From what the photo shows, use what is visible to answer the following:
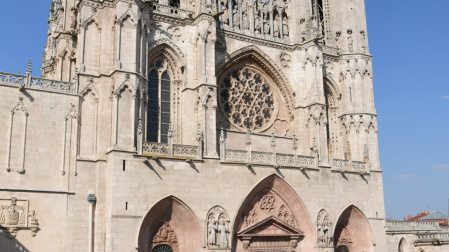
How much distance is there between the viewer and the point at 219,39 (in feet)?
82.0

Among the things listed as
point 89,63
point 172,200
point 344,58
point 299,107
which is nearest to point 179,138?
point 172,200

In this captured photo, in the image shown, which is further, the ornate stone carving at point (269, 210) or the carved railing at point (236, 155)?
the ornate stone carving at point (269, 210)

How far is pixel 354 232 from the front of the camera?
26.8 meters

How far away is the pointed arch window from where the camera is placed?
74.9 ft

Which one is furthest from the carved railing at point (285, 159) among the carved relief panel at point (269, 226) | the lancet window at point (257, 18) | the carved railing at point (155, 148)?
the lancet window at point (257, 18)

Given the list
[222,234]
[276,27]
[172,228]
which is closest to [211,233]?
[222,234]

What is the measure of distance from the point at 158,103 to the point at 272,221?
24.5 feet

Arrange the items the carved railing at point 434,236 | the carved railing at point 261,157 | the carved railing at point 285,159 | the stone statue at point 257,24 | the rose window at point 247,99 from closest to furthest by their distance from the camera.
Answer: the carved railing at point 261,157, the carved railing at point 285,159, the rose window at point 247,99, the stone statue at point 257,24, the carved railing at point 434,236

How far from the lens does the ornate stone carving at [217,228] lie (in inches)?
824

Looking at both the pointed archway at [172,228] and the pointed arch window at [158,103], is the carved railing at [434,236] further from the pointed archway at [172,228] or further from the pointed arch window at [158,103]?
the pointed arch window at [158,103]

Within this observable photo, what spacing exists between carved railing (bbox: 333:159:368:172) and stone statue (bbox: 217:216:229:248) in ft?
24.0

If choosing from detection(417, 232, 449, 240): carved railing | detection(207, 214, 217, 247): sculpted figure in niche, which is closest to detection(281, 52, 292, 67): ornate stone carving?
detection(207, 214, 217, 247): sculpted figure in niche

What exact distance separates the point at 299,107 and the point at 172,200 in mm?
9448

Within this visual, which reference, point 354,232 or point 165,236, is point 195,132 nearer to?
point 165,236
